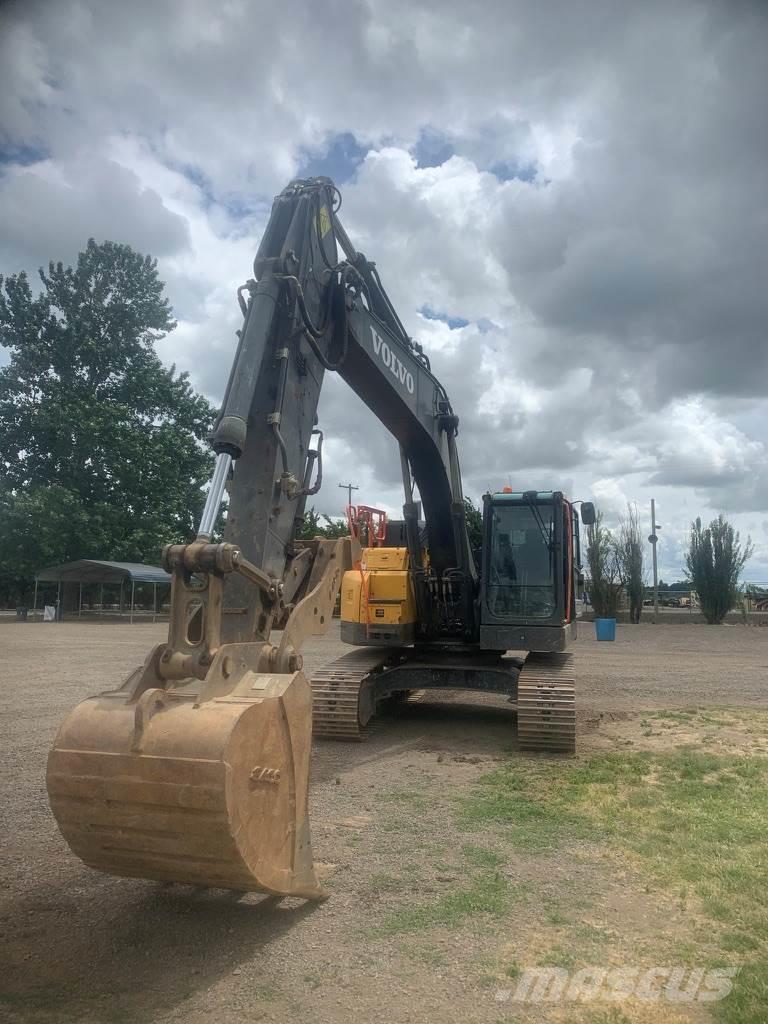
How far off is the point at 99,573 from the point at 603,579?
21.1 m

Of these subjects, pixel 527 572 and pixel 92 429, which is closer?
pixel 527 572

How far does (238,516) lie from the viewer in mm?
5074

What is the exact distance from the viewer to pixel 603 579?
33.7 m

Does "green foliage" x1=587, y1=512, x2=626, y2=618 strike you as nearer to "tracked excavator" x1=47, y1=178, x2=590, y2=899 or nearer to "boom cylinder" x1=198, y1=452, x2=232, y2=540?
"tracked excavator" x1=47, y1=178, x2=590, y2=899

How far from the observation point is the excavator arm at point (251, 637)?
134 inches

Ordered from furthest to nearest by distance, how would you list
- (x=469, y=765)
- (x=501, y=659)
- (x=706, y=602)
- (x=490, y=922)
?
1. (x=706, y=602)
2. (x=501, y=659)
3. (x=469, y=765)
4. (x=490, y=922)

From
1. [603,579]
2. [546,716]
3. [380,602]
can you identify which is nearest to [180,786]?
[546,716]

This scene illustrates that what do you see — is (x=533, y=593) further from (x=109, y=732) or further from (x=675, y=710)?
(x=109, y=732)

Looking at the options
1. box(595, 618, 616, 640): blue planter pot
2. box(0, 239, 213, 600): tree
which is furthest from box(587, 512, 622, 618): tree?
box(0, 239, 213, 600): tree

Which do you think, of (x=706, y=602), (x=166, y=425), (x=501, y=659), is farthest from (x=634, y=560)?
(x=501, y=659)

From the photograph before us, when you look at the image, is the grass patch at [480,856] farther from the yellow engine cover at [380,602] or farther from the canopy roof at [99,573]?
the canopy roof at [99,573]

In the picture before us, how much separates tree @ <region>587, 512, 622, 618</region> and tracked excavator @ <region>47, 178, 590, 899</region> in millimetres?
24453

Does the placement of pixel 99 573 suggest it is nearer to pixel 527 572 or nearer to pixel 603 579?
pixel 603 579

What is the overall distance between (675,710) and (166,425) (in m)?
29.6
